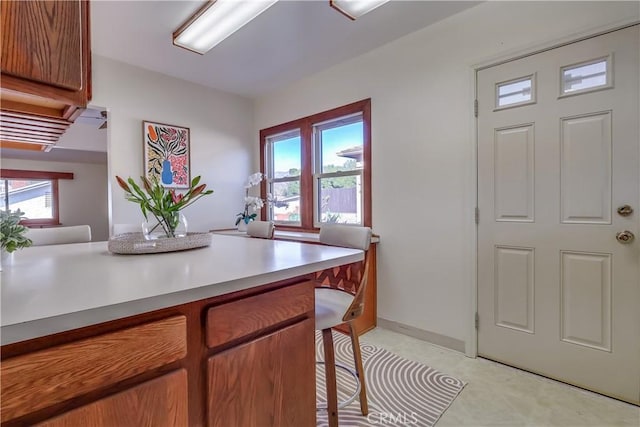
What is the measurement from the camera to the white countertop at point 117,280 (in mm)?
537

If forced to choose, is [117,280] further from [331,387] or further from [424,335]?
[424,335]

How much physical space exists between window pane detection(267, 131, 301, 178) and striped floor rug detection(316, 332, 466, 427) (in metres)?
2.23

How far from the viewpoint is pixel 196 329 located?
0.78m

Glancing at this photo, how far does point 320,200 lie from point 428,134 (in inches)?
55.5

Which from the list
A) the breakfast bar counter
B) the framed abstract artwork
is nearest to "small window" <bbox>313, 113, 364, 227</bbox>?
the framed abstract artwork

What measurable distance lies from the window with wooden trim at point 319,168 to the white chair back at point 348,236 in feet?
3.84

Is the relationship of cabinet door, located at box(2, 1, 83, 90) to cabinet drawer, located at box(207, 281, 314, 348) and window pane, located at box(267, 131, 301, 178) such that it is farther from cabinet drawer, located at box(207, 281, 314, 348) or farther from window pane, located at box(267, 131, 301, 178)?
window pane, located at box(267, 131, 301, 178)

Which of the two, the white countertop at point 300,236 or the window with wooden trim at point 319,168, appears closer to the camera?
the white countertop at point 300,236

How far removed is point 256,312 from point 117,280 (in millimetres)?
382

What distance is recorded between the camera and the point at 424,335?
2.44 m

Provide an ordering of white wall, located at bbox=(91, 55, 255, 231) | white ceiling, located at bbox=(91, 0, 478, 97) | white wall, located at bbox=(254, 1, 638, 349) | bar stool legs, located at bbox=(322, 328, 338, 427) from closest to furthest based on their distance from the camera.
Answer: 1. bar stool legs, located at bbox=(322, 328, 338, 427)
2. white wall, located at bbox=(254, 1, 638, 349)
3. white ceiling, located at bbox=(91, 0, 478, 97)
4. white wall, located at bbox=(91, 55, 255, 231)

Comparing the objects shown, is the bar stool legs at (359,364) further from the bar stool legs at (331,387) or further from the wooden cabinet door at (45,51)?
the wooden cabinet door at (45,51)

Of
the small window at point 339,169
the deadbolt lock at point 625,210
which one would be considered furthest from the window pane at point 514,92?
the small window at point 339,169
